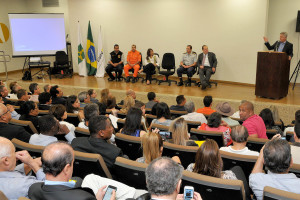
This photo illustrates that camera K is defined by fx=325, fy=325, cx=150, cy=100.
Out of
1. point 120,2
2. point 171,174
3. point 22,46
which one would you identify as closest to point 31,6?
point 22,46

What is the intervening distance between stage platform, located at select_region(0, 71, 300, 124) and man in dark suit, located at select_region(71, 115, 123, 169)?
4766mm

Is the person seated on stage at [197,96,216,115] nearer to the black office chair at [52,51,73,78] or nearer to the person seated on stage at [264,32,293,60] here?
the person seated on stage at [264,32,293,60]

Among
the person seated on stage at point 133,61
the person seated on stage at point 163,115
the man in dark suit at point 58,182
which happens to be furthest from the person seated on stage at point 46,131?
the person seated on stage at point 133,61

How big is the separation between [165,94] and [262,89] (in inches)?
90.7

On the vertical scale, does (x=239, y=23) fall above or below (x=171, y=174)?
above

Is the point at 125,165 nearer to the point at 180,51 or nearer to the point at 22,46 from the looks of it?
the point at 180,51

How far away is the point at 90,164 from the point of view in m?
2.71

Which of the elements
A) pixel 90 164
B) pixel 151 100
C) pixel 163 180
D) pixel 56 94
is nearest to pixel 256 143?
pixel 90 164

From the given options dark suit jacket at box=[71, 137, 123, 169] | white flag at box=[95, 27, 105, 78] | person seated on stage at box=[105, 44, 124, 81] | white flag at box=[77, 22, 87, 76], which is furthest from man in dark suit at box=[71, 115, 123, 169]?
white flag at box=[77, 22, 87, 76]

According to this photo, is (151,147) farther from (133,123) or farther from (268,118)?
(268,118)

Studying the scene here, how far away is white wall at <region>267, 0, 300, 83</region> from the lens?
870cm

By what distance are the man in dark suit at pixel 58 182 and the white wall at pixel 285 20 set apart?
321 inches

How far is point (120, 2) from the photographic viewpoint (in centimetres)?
1097

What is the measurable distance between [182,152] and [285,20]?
7.07m
